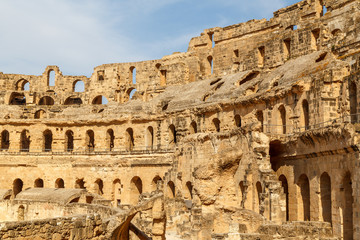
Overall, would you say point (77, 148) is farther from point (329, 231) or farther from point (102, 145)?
point (329, 231)

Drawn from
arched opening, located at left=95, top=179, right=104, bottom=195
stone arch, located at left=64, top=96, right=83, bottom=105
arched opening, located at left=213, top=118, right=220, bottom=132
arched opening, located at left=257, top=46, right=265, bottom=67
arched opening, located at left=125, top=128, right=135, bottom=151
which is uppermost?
arched opening, located at left=257, top=46, right=265, bottom=67

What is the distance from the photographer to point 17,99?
166ft

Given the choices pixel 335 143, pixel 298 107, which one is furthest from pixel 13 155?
pixel 335 143

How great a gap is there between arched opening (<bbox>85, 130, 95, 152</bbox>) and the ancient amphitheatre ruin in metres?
0.18

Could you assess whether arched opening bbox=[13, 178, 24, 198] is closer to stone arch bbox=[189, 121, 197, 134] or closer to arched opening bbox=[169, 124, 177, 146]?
arched opening bbox=[169, 124, 177, 146]

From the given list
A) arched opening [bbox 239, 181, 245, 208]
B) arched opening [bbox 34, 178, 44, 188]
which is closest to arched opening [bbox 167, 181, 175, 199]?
arched opening [bbox 239, 181, 245, 208]

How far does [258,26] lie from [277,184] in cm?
2420

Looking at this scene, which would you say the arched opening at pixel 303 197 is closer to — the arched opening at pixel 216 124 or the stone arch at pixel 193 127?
the arched opening at pixel 216 124

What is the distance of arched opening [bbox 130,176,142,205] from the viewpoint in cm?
3484

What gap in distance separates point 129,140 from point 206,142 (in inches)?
568

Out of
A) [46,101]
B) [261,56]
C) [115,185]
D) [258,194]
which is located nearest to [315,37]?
[261,56]

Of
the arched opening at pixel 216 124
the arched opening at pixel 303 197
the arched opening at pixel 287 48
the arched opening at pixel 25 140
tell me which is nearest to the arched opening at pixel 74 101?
the arched opening at pixel 25 140

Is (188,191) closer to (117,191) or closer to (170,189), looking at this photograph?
(170,189)

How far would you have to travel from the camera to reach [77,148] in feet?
127
